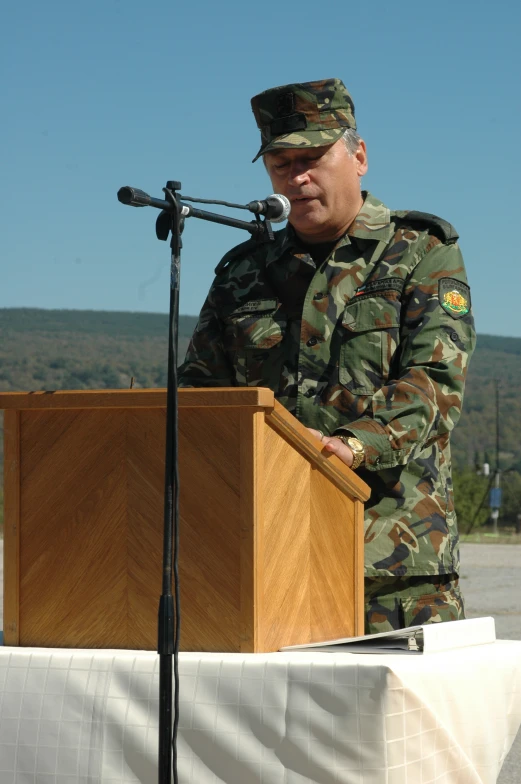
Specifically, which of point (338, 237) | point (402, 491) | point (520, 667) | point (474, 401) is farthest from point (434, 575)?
point (474, 401)

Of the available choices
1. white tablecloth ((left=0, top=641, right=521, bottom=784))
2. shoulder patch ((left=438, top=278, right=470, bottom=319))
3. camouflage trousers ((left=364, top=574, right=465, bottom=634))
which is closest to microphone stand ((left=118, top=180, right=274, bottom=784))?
Answer: white tablecloth ((left=0, top=641, right=521, bottom=784))

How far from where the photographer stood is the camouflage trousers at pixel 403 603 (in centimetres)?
317

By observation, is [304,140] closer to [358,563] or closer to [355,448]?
[355,448]

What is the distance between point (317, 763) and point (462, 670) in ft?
1.23

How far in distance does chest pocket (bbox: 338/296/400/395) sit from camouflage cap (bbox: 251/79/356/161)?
0.46m

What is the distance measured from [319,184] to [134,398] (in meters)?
1.04

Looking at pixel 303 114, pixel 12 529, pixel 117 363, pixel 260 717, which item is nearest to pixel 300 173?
pixel 303 114

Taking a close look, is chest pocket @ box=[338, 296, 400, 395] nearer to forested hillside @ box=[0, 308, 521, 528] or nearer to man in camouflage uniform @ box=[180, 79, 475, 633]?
man in camouflage uniform @ box=[180, 79, 475, 633]

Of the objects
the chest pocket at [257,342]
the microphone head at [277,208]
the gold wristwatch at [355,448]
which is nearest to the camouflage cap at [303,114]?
the chest pocket at [257,342]

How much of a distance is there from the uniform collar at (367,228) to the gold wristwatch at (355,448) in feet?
2.42

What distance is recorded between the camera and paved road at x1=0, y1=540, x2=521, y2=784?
21.2 ft

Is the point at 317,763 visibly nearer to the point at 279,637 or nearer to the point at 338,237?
the point at 279,637

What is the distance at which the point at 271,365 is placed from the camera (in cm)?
345

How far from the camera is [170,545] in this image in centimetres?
230
